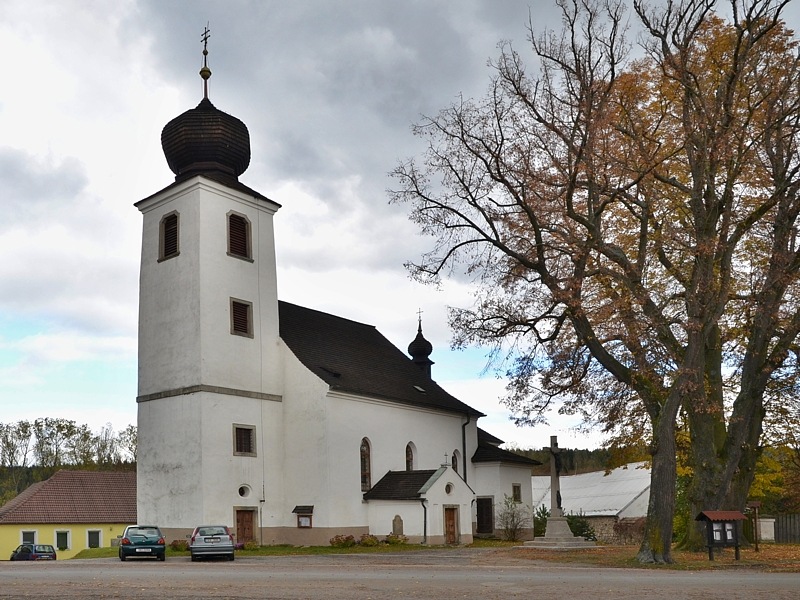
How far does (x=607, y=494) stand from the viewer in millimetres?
59094

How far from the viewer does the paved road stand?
44.6ft

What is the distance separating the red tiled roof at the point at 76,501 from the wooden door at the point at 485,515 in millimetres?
25642

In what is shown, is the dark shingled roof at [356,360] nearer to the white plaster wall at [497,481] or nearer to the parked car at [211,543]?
the white plaster wall at [497,481]

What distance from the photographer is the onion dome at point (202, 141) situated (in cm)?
3497

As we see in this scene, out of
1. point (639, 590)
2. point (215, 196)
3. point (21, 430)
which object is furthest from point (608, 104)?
point (21, 430)

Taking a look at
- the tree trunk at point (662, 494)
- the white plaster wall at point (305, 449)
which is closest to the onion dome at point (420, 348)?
the white plaster wall at point (305, 449)

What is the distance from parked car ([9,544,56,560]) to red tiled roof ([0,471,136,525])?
5710 millimetres

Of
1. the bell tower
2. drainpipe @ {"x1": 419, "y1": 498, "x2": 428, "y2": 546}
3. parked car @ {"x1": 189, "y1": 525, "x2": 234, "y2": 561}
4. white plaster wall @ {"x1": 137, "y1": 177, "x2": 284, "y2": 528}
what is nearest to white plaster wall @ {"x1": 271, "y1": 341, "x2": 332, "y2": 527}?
white plaster wall @ {"x1": 137, "y1": 177, "x2": 284, "y2": 528}

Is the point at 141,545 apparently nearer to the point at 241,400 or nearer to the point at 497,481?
the point at 241,400

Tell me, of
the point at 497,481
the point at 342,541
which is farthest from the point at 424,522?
the point at 497,481

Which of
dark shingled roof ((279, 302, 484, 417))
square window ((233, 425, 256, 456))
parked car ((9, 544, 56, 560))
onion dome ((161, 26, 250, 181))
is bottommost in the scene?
parked car ((9, 544, 56, 560))

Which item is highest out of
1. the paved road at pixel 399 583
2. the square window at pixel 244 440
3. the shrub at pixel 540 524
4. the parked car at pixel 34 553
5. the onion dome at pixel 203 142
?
the onion dome at pixel 203 142

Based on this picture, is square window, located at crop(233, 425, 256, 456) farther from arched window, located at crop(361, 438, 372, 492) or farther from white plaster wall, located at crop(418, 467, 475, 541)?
white plaster wall, located at crop(418, 467, 475, 541)

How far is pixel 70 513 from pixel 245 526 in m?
27.6
